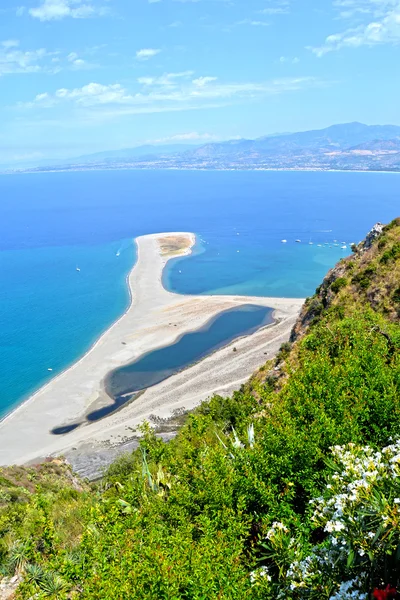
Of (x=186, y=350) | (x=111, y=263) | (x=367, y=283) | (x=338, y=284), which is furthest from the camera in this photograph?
(x=111, y=263)

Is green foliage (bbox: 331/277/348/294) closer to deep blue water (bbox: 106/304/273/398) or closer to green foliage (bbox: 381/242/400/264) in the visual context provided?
green foliage (bbox: 381/242/400/264)

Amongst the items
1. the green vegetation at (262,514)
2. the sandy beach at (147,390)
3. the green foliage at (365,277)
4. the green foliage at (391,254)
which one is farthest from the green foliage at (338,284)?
the sandy beach at (147,390)

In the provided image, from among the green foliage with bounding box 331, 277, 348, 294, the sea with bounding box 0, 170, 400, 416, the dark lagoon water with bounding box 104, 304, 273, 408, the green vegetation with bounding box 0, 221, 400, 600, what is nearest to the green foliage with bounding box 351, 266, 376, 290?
the green foliage with bounding box 331, 277, 348, 294

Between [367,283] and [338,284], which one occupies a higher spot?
[367,283]

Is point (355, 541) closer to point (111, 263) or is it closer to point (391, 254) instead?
point (391, 254)

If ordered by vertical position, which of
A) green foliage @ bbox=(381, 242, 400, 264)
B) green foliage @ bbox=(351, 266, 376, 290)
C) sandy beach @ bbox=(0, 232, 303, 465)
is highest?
green foliage @ bbox=(381, 242, 400, 264)

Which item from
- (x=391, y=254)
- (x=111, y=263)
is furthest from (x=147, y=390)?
(x=111, y=263)

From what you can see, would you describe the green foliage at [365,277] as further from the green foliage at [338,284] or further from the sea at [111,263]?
the sea at [111,263]
